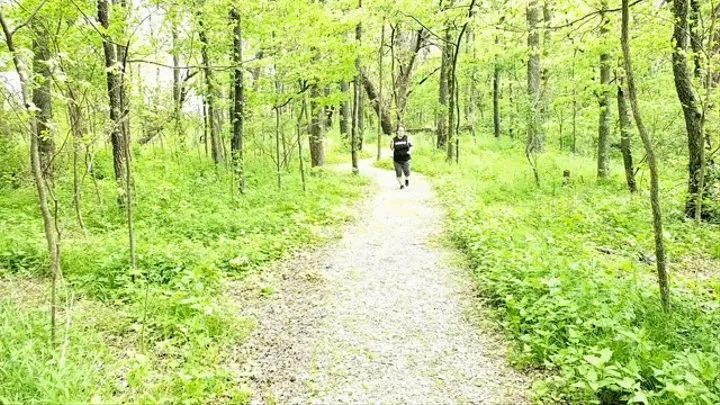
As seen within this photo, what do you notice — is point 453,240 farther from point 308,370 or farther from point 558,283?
point 308,370

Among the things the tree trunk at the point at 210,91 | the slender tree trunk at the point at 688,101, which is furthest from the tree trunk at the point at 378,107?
the slender tree trunk at the point at 688,101

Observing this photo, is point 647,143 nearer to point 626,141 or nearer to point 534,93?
point 626,141

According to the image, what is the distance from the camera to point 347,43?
11.1 meters

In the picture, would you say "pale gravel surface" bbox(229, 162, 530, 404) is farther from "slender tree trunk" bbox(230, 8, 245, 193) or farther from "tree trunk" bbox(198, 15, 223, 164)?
"tree trunk" bbox(198, 15, 223, 164)

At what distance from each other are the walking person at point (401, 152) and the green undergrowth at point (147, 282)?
74.7 inches

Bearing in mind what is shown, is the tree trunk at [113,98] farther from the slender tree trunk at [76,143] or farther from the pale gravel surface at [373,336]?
the pale gravel surface at [373,336]

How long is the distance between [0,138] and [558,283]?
13501 millimetres

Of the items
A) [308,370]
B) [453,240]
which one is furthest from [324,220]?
[308,370]

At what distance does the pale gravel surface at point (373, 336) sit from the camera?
3793mm

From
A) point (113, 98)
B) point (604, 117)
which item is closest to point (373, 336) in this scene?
point (113, 98)

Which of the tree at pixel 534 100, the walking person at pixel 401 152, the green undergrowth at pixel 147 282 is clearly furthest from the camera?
the tree at pixel 534 100

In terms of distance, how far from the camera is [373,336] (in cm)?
469

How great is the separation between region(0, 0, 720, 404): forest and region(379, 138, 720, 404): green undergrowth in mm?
29

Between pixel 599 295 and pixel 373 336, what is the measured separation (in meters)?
2.39
